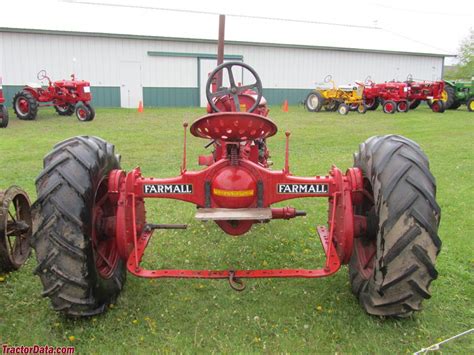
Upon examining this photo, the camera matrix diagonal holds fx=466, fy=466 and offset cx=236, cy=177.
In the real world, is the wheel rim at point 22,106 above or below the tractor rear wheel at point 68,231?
below

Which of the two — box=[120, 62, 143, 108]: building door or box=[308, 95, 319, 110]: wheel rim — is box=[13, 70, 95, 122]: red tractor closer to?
box=[120, 62, 143, 108]: building door

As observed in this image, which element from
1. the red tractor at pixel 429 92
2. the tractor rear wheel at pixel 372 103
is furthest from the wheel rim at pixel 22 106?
the red tractor at pixel 429 92

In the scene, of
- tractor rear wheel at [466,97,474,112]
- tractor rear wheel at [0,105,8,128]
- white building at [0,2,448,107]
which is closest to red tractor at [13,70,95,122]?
white building at [0,2,448,107]

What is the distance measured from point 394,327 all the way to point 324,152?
694cm

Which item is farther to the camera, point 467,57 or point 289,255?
point 467,57

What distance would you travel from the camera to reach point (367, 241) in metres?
3.50

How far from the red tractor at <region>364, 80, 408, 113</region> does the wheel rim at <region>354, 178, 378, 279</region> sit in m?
17.7

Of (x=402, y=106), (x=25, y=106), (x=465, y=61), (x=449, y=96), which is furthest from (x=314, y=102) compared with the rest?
(x=465, y=61)

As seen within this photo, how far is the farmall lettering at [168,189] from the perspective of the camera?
10.2 ft

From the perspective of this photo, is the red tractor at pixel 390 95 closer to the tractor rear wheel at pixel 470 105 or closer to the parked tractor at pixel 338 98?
the parked tractor at pixel 338 98

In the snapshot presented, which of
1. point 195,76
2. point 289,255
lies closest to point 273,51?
point 195,76

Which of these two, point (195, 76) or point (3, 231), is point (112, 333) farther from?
point (195, 76)

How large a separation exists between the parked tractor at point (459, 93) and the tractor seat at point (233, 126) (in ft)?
71.2

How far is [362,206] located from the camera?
364cm
